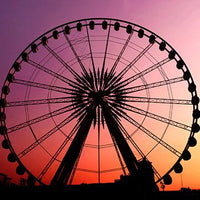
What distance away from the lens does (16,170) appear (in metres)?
16.7

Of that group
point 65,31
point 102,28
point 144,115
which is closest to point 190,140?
point 144,115

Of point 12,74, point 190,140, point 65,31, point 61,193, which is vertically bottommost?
point 61,193

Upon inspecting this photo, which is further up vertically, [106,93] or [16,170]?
[106,93]

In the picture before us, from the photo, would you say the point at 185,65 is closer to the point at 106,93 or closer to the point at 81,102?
the point at 106,93

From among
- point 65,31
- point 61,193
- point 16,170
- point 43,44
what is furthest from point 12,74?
point 61,193

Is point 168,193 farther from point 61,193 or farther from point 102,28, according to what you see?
point 102,28

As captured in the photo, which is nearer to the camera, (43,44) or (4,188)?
(4,188)

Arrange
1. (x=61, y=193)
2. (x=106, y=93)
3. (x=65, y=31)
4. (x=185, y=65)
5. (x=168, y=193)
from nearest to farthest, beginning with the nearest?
(x=61, y=193) → (x=168, y=193) → (x=106, y=93) → (x=185, y=65) → (x=65, y=31)

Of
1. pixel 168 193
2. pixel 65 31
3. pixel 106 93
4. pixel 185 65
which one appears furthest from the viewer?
pixel 65 31

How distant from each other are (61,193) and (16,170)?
3922 millimetres

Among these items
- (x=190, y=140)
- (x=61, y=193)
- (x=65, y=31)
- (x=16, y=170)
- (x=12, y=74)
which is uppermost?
(x=65, y=31)

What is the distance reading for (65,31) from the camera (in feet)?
67.8

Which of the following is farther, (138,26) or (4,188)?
(138,26)

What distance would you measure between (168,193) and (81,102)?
25.3 feet
